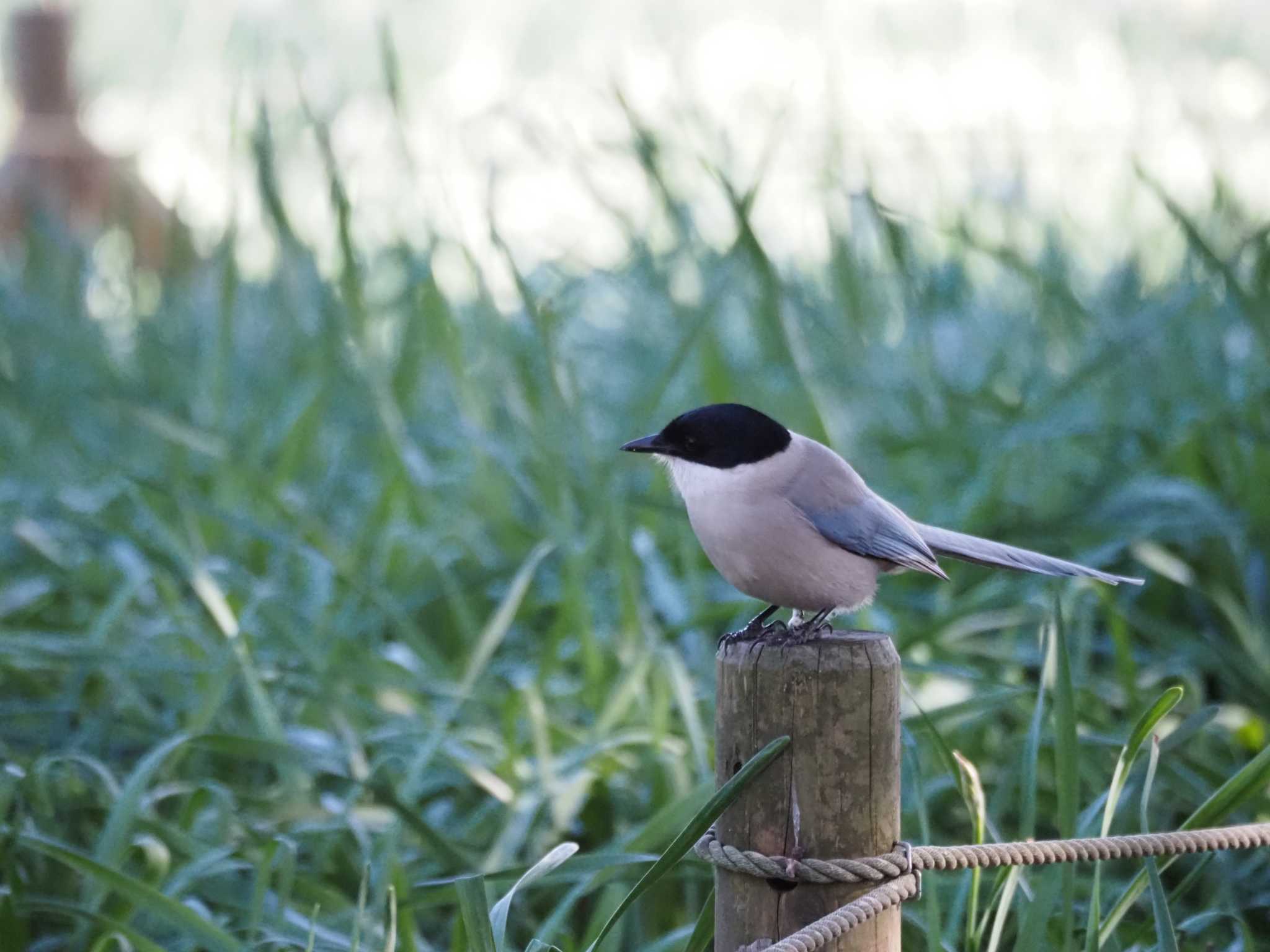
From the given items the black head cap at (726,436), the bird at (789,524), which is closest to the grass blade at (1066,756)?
the bird at (789,524)

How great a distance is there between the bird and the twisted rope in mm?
272

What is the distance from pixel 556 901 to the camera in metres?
2.31

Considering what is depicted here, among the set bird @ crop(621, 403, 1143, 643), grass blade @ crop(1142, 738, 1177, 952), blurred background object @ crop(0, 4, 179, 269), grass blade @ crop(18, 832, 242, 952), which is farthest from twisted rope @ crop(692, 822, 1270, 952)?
blurred background object @ crop(0, 4, 179, 269)

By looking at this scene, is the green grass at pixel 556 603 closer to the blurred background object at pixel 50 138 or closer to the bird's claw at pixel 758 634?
the bird's claw at pixel 758 634

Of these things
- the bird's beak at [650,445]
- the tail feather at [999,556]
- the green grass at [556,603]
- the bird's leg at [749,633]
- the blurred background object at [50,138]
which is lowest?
the green grass at [556,603]

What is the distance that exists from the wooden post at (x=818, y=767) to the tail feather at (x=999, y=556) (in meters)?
0.34

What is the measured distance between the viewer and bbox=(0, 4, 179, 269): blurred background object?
25.8 feet

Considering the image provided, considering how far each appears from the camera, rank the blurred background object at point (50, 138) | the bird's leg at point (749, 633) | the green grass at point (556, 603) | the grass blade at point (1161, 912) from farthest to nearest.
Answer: the blurred background object at point (50, 138)
the green grass at point (556, 603)
the bird's leg at point (749, 633)
the grass blade at point (1161, 912)

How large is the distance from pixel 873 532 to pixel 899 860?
45cm

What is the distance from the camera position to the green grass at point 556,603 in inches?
80.9

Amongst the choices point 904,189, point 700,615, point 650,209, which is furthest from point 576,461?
point 904,189

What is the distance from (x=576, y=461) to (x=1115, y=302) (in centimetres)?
194

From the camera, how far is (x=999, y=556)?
1740 millimetres

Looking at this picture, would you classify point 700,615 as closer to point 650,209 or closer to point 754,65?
point 650,209
